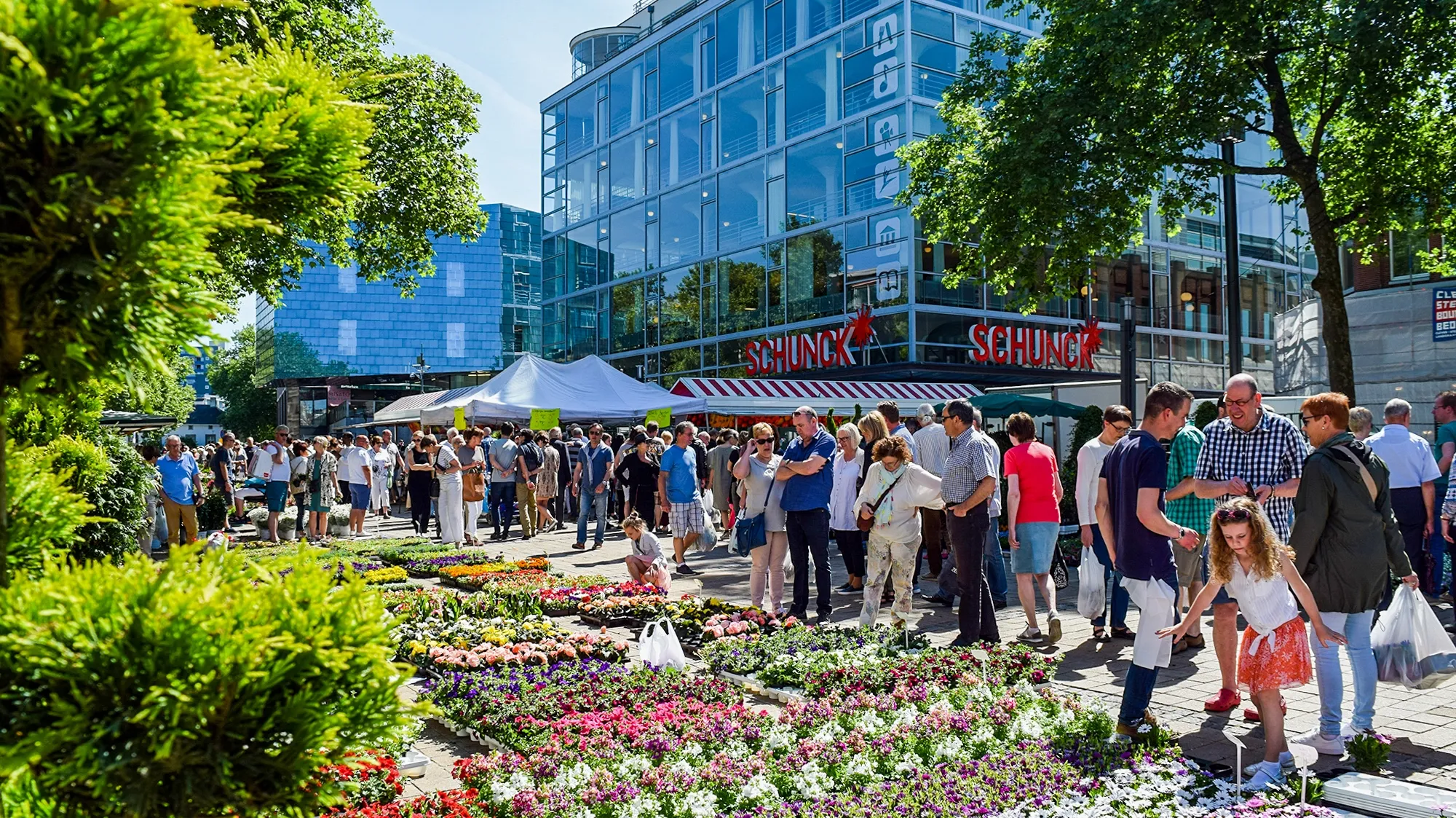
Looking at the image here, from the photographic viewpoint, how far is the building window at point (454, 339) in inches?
4769

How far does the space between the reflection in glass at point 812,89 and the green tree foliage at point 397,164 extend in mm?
15840

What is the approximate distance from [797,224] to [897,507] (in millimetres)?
27047

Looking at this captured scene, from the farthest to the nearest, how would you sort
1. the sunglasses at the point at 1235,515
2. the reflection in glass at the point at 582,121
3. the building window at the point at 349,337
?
1. the building window at the point at 349,337
2. the reflection in glass at the point at 582,121
3. the sunglasses at the point at 1235,515

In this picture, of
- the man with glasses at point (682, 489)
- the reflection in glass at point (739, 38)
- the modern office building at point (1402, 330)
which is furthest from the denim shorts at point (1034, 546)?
the reflection in glass at point (739, 38)

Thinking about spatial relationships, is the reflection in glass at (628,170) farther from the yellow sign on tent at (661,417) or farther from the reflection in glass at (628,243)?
the yellow sign on tent at (661,417)

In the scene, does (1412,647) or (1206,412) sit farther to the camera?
(1206,412)

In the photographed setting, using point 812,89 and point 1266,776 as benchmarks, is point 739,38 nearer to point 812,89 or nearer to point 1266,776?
point 812,89

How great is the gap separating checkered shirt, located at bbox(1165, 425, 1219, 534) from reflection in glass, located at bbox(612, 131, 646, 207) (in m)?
35.4

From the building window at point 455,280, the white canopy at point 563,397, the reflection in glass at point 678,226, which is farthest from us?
the building window at point 455,280

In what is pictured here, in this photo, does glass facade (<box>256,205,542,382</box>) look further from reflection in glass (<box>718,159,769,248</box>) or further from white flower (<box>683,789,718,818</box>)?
white flower (<box>683,789,718,818</box>)

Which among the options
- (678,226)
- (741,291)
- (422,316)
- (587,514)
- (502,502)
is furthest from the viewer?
(422,316)

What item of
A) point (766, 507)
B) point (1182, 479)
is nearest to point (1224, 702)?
point (1182, 479)

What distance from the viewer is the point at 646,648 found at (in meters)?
7.70

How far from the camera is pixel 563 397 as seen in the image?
72.4 ft
